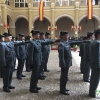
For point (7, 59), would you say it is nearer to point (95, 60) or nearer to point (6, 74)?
point (6, 74)

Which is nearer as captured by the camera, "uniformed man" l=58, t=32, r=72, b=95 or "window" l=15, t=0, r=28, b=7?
"uniformed man" l=58, t=32, r=72, b=95

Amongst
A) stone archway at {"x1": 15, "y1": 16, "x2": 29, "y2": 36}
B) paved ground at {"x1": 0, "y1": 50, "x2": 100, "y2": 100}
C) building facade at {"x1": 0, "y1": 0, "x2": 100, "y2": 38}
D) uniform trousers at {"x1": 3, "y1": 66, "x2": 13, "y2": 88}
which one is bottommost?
paved ground at {"x1": 0, "y1": 50, "x2": 100, "y2": 100}

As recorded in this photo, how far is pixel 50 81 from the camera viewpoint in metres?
6.19

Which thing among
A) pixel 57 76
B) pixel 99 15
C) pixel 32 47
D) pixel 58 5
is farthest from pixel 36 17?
pixel 32 47

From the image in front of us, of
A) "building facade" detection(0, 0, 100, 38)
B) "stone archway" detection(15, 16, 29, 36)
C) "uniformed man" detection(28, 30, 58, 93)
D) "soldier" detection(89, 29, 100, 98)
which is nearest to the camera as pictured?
"soldier" detection(89, 29, 100, 98)

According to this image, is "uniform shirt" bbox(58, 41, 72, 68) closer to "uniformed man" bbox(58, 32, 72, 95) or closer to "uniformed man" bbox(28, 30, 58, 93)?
"uniformed man" bbox(58, 32, 72, 95)

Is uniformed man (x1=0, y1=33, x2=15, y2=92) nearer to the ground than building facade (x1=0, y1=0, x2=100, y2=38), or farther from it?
nearer to the ground

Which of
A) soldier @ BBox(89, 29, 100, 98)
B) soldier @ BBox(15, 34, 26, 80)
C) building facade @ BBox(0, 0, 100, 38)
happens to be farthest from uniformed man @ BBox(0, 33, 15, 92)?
building facade @ BBox(0, 0, 100, 38)

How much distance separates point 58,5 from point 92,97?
69.5 feet

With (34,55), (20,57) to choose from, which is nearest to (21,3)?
(20,57)

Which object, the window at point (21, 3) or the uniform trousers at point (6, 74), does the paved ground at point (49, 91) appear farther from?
the window at point (21, 3)

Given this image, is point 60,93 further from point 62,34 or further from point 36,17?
point 36,17

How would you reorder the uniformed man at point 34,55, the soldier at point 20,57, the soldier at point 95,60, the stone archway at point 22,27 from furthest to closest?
1. the stone archway at point 22,27
2. the soldier at point 20,57
3. the uniformed man at point 34,55
4. the soldier at point 95,60

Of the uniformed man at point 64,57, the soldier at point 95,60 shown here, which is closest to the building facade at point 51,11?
the uniformed man at point 64,57
